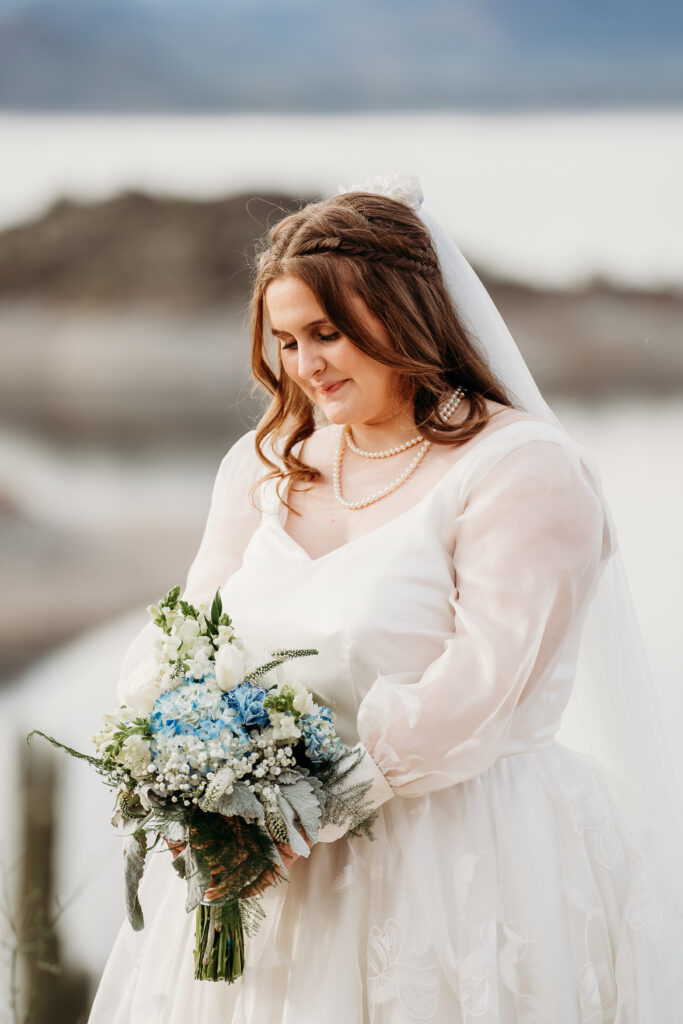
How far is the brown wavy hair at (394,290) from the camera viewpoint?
6.42 feet

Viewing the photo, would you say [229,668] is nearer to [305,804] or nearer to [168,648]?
[168,648]

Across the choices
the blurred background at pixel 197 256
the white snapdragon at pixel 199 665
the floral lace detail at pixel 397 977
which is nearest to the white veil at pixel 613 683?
the floral lace detail at pixel 397 977

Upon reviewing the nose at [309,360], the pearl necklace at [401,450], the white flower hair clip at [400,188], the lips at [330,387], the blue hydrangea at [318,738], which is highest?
the white flower hair clip at [400,188]

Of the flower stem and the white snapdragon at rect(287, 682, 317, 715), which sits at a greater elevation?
the white snapdragon at rect(287, 682, 317, 715)

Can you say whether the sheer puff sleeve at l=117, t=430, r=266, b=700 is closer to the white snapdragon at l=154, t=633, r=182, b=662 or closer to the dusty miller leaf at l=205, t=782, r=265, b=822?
the white snapdragon at l=154, t=633, r=182, b=662

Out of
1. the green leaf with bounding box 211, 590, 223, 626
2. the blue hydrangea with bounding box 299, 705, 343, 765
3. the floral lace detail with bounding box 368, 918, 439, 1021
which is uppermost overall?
the green leaf with bounding box 211, 590, 223, 626

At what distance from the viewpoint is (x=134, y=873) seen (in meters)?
1.67

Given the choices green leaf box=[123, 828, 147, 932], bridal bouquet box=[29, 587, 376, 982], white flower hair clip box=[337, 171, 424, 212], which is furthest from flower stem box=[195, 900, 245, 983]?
white flower hair clip box=[337, 171, 424, 212]

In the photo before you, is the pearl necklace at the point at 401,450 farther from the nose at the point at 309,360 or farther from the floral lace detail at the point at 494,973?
the floral lace detail at the point at 494,973

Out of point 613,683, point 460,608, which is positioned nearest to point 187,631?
point 460,608

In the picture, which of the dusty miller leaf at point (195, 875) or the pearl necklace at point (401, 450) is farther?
the pearl necklace at point (401, 450)

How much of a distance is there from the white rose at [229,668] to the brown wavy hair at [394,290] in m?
0.60

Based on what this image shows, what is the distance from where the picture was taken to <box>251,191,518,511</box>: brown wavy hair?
196 cm

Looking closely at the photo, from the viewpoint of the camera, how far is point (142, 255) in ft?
10.8
